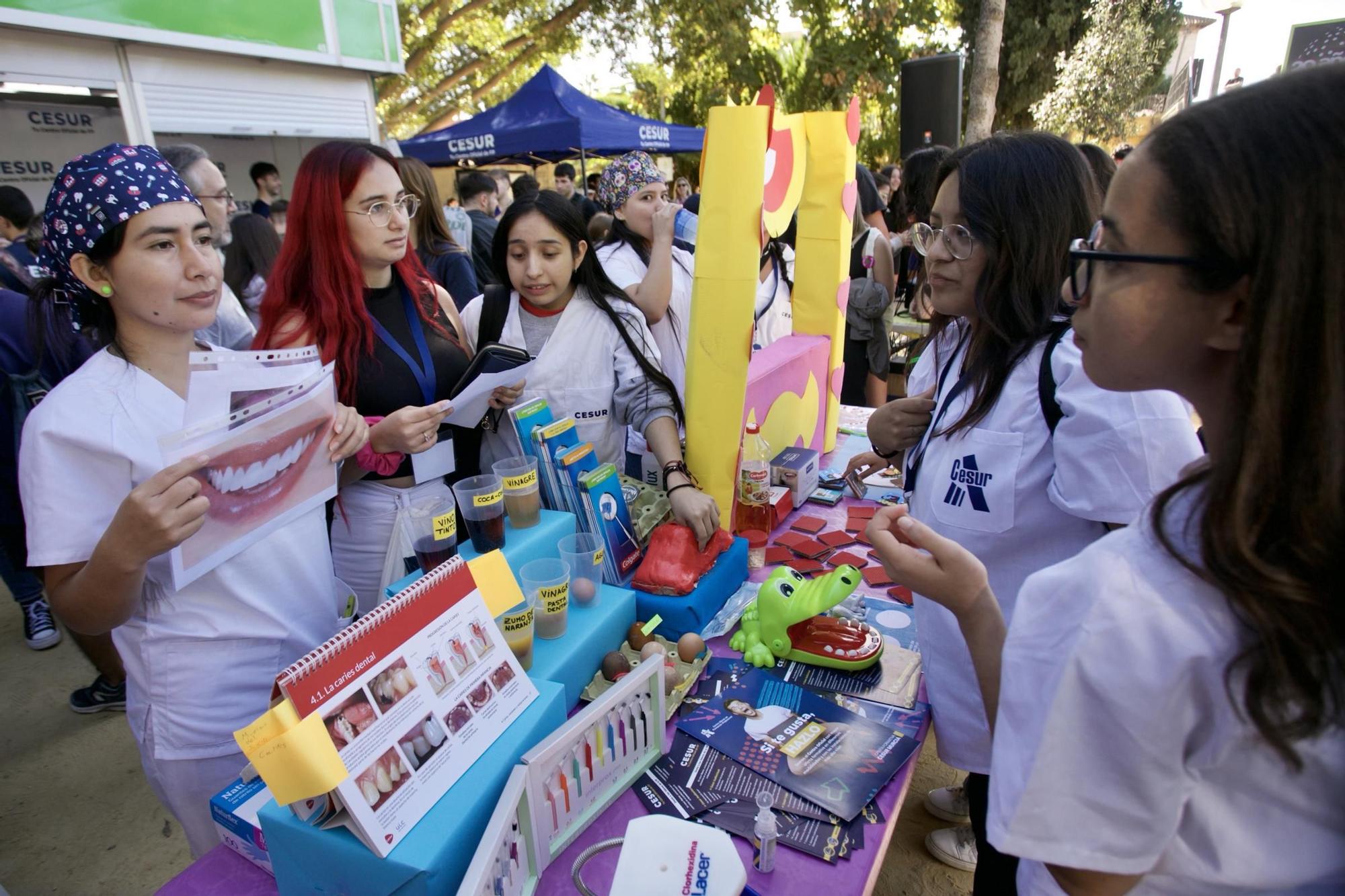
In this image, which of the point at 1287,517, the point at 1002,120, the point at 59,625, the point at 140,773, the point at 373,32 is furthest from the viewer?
the point at 1002,120

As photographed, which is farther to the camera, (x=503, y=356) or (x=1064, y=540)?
(x=503, y=356)

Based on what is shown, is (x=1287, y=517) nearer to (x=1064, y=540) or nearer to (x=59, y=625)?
(x=1064, y=540)

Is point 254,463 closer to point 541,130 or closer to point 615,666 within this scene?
point 615,666

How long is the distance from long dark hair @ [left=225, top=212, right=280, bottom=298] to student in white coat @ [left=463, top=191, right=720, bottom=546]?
2606 millimetres

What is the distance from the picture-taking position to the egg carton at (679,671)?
153 cm

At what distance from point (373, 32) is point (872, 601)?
9.05m

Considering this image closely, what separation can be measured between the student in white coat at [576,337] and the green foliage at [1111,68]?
18.0m

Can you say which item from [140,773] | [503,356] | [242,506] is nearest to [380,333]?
[503,356]

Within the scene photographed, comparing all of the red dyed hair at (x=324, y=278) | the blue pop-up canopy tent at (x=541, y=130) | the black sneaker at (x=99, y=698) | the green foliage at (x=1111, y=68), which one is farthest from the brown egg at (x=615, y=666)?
the green foliage at (x=1111, y=68)

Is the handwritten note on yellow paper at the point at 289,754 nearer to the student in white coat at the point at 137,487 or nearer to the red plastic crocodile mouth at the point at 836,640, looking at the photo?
the student in white coat at the point at 137,487

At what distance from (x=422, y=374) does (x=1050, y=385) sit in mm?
1524

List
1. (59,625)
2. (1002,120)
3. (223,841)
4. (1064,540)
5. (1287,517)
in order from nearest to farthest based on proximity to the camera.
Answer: (1287,517) < (223,841) < (1064,540) < (59,625) < (1002,120)

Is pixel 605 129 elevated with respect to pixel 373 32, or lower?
lower

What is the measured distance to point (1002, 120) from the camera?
18.3 m
